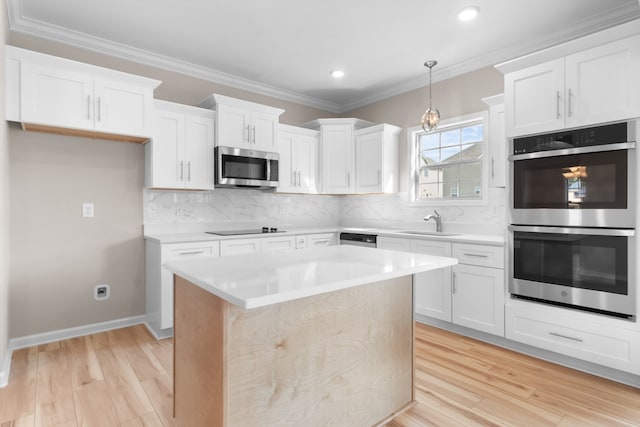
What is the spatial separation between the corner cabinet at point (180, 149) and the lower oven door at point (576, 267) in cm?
290

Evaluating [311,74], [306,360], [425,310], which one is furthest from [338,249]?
[311,74]

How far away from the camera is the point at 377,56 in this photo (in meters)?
3.56

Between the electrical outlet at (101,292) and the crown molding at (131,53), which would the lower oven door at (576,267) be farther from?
the electrical outlet at (101,292)

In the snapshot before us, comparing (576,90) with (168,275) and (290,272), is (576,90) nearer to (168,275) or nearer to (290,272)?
(290,272)

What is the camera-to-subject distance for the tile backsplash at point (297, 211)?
358 cm

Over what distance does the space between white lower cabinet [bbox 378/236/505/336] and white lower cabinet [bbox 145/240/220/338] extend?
1.93 meters

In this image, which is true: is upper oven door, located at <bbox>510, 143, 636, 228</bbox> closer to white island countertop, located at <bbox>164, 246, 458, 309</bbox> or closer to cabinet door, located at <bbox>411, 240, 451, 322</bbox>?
cabinet door, located at <bbox>411, 240, 451, 322</bbox>

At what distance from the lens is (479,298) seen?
3.03 metres

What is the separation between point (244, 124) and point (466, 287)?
9.00 feet


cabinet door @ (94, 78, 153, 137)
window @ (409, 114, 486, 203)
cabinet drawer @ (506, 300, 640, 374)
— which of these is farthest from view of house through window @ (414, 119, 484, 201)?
cabinet door @ (94, 78, 153, 137)

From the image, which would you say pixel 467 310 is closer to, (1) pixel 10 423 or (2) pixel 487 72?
(2) pixel 487 72

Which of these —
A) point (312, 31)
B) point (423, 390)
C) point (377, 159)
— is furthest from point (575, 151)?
point (312, 31)

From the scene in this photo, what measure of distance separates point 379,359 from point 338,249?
0.74m

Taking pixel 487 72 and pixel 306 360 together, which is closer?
pixel 306 360
